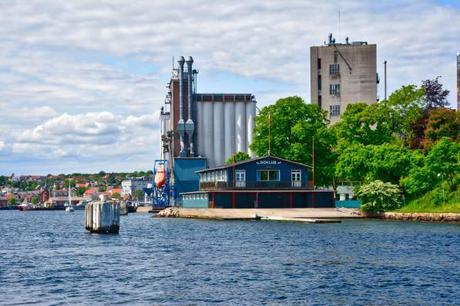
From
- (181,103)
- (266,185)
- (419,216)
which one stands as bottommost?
(419,216)

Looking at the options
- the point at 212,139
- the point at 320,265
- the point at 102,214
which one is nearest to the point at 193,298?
the point at 320,265

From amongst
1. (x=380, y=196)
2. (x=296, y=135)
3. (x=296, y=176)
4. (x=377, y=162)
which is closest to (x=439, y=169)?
(x=380, y=196)

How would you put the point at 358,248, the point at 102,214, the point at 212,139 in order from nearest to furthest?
the point at 358,248
the point at 102,214
the point at 212,139

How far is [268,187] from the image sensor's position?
12256 cm

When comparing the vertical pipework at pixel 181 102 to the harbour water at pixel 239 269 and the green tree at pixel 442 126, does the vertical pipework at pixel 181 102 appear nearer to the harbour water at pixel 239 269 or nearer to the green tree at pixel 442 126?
the green tree at pixel 442 126

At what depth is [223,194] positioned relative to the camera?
122m

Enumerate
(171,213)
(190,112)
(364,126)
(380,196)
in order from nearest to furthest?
(380,196) → (364,126) → (171,213) → (190,112)

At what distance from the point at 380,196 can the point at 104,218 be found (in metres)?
42.1

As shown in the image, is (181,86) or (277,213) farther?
(181,86)

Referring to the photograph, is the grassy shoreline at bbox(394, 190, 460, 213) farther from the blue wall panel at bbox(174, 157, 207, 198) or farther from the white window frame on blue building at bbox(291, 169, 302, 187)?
the blue wall panel at bbox(174, 157, 207, 198)

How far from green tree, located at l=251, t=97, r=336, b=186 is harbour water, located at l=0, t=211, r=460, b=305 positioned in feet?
162

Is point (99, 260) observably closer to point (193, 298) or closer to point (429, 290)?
point (193, 298)

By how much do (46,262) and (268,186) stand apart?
67.9 metres

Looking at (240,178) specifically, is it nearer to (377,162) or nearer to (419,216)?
(377,162)
